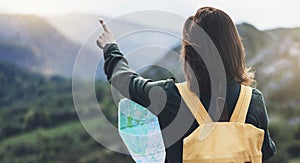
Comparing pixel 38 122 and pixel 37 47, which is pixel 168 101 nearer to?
pixel 37 47

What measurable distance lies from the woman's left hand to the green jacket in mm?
36

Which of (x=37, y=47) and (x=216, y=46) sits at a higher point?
(x=216, y=46)

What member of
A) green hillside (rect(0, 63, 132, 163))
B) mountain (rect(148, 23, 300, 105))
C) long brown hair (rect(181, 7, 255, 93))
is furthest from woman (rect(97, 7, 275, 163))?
green hillside (rect(0, 63, 132, 163))

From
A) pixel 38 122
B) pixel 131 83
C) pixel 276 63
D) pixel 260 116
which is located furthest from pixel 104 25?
pixel 38 122

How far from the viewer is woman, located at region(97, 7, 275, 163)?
3.39 ft

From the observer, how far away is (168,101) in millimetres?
1035

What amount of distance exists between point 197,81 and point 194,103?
0.05m

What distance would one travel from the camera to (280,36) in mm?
7531

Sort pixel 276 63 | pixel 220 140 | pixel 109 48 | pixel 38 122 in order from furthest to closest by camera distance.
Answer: pixel 38 122 < pixel 276 63 < pixel 109 48 < pixel 220 140

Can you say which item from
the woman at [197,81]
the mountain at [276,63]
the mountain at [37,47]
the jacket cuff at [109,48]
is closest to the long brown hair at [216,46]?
the woman at [197,81]

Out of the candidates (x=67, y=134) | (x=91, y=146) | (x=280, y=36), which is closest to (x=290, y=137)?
(x=280, y=36)

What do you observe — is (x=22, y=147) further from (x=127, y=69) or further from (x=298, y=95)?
(x=127, y=69)

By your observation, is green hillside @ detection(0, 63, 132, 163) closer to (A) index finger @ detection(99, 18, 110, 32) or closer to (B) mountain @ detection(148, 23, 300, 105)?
(B) mountain @ detection(148, 23, 300, 105)

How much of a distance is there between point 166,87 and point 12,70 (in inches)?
315
